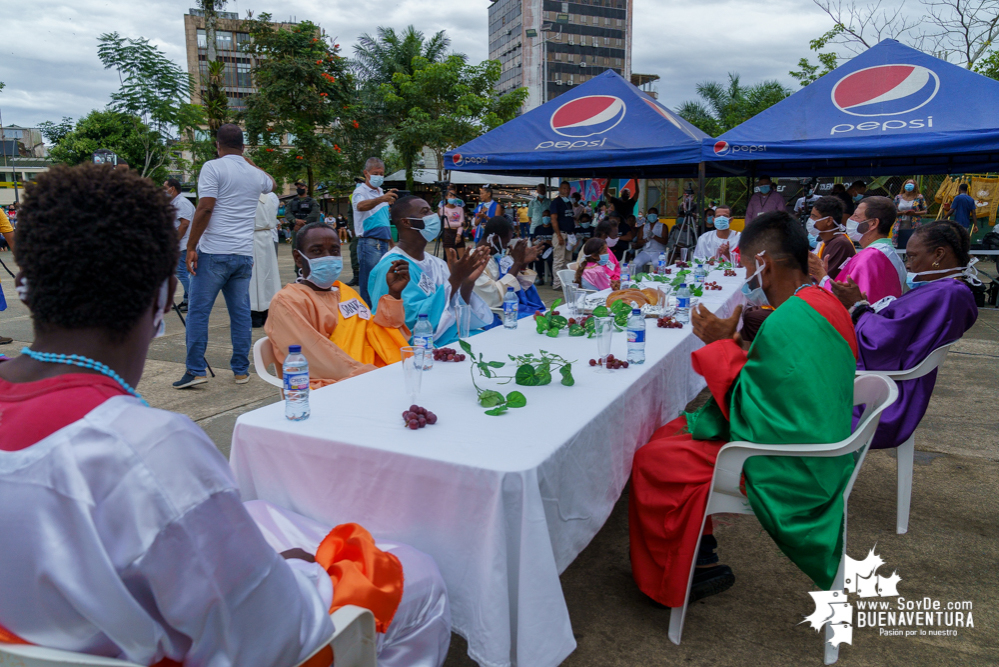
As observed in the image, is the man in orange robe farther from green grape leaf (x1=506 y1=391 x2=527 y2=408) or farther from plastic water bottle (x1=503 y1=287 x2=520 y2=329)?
green grape leaf (x1=506 y1=391 x2=527 y2=408)

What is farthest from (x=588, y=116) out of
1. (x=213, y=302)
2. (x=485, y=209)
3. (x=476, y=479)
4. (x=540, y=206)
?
(x=476, y=479)

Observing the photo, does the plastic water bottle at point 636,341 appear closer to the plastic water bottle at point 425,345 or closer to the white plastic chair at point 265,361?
the plastic water bottle at point 425,345

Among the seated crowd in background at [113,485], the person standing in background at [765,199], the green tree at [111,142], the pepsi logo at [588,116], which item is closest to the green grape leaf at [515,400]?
the seated crowd in background at [113,485]

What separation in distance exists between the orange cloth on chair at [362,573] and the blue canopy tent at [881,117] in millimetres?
7631

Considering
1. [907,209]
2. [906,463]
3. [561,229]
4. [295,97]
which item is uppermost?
[295,97]

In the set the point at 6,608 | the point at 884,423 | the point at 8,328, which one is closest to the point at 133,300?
the point at 6,608

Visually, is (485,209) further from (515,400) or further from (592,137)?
(515,400)

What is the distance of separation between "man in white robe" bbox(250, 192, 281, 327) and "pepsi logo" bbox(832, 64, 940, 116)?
7510mm

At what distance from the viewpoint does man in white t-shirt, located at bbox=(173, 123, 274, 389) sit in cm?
506

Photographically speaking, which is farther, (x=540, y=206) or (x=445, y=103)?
(x=445, y=103)

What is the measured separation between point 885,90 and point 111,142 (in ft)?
82.9

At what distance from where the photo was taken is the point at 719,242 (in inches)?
353

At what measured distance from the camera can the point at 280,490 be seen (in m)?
2.12

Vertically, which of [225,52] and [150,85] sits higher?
[225,52]
